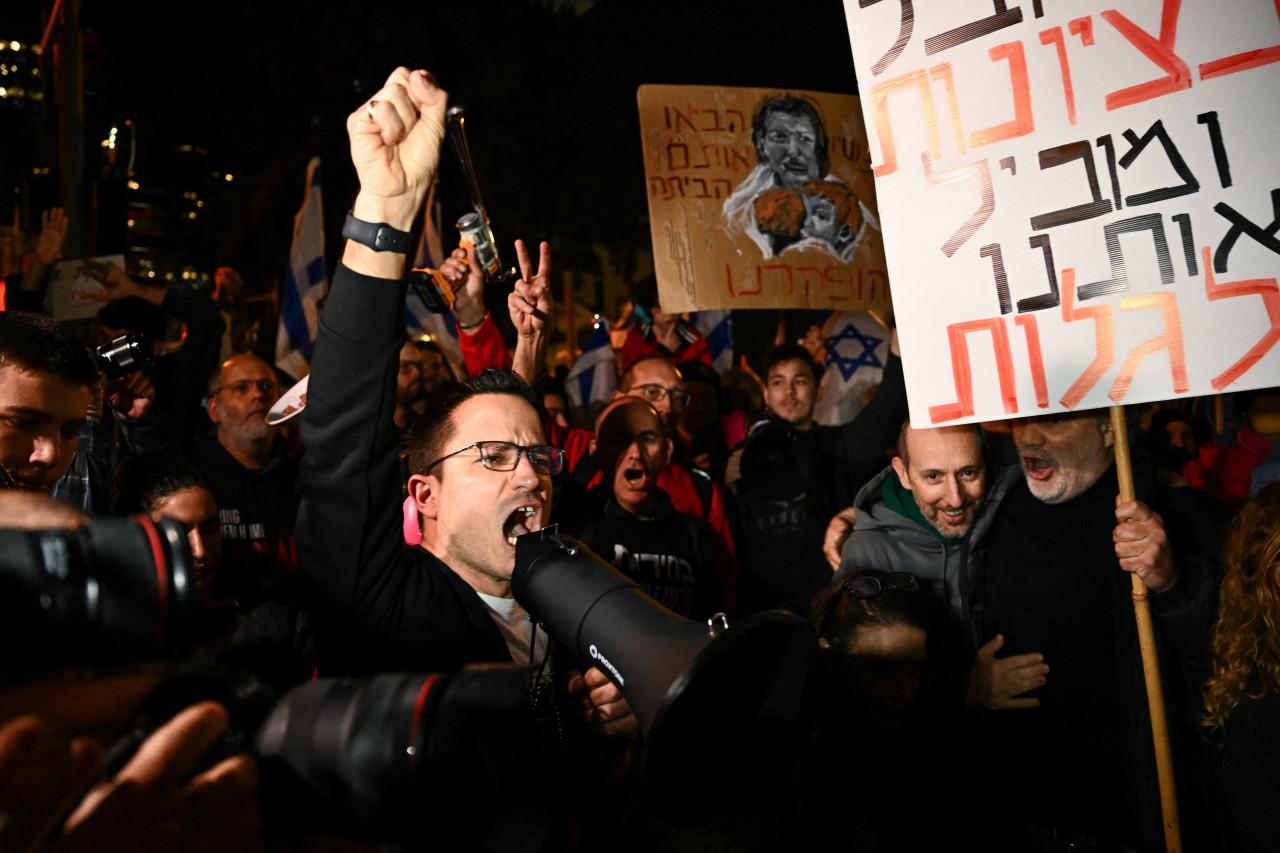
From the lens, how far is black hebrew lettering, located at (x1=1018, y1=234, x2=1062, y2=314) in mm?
2289

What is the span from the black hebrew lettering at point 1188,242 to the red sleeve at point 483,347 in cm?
196

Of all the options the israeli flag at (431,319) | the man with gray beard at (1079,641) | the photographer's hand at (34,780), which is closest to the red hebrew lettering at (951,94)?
the man with gray beard at (1079,641)

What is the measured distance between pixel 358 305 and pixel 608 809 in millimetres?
1081

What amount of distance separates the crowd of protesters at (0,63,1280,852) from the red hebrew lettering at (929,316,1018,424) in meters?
0.39

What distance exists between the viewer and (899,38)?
2516 mm

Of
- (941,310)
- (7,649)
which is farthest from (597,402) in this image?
(7,649)

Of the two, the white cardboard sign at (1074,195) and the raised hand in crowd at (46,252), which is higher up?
the raised hand in crowd at (46,252)

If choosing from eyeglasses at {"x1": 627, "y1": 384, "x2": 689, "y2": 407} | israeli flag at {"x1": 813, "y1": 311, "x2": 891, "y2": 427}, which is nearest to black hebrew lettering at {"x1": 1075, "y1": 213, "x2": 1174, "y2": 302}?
eyeglasses at {"x1": 627, "y1": 384, "x2": 689, "y2": 407}

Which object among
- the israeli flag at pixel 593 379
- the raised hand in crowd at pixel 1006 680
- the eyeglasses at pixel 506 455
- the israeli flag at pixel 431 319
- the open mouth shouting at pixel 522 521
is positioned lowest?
the raised hand in crowd at pixel 1006 680

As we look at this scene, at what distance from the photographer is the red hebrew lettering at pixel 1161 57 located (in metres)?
Result: 2.19

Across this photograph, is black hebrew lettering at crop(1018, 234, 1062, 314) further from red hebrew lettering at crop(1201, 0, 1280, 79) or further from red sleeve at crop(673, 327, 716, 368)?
red sleeve at crop(673, 327, 716, 368)

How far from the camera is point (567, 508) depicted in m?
3.32

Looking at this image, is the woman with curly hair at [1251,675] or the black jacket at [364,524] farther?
the woman with curly hair at [1251,675]

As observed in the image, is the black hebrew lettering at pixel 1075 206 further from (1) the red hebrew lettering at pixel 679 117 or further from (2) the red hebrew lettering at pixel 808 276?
(1) the red hebrew lettering at pixel 679 117
